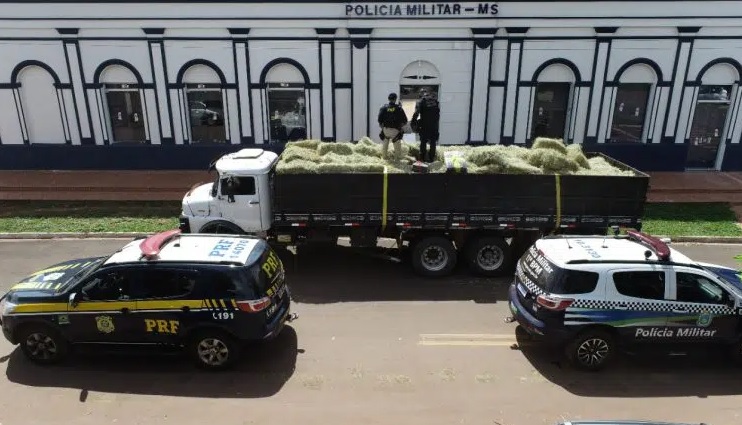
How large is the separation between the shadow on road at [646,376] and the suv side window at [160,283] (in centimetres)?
526

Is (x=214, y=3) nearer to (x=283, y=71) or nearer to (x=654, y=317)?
(x=283, y=71)

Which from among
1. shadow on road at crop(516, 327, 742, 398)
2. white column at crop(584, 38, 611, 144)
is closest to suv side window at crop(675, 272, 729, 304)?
shadow on road at crop(516, 327, 742, 398)

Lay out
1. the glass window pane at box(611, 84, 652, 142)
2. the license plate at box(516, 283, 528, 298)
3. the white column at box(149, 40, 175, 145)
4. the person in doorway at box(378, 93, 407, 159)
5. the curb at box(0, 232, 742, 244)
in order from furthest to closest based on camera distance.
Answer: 1. the glass window pane at box(611, 84, 652, 142)
2. the white column at box(149, 40, 175, 145)
3. the curb at box(0, 232, 742, 244)
4. the person in doorway at box(378, 93, 407, 159)
5. the license plate at box(516, 283, 528, 298)

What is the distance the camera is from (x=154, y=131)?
1886 cm

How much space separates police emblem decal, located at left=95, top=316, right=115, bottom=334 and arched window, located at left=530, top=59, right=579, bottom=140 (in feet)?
49.8

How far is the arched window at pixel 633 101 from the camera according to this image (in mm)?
Answer: 18172

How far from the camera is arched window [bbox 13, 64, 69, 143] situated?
18422 millimetres

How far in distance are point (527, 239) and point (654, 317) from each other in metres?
3.98

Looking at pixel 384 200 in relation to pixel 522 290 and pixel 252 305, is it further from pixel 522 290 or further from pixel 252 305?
pixel 252 305

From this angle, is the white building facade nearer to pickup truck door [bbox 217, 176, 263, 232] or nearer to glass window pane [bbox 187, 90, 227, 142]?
glass window pane [bbox 187, 90, 227, 142]

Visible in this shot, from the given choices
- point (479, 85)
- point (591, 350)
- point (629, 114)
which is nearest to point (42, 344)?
point (591, 350)

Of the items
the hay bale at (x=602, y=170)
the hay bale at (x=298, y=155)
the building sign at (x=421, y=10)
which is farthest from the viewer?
the building sign at (x=421, y=10)

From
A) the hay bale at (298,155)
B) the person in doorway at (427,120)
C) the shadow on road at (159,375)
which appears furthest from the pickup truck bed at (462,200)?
the shadow on road at (159,375)

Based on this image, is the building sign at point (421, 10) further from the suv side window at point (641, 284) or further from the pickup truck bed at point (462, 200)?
the suv side window at point (641, 284)
